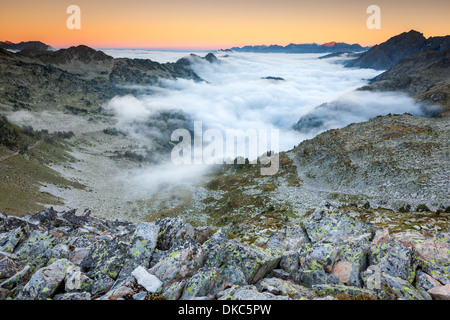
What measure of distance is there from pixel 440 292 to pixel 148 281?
1237 centimetres

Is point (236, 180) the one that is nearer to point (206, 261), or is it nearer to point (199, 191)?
point (199, 191)

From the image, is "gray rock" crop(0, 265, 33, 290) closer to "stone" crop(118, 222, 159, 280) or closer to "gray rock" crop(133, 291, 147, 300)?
"stone" crop(118, 222, 159, 280)

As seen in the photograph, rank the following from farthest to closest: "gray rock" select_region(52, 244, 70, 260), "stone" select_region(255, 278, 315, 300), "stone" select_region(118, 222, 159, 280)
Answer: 1. "gray rock" select_region(52, 244, 70, 260)
2. "stone" select_region(118, 222, 159, 280)
3. "stone" select_region(255, 278, 315, 300)

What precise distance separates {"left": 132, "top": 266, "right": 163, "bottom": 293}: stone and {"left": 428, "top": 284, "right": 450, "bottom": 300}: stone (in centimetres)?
1156

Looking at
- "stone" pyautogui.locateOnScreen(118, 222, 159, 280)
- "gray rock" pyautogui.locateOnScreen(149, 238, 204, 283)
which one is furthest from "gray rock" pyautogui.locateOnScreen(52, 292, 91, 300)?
"gray rock" pyautogui.locateOnScreen(149, 238, 204, 283)

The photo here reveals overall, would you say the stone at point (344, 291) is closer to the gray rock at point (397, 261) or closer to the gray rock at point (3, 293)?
the gray rock at point (397, 261)

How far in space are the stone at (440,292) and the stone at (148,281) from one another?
11561 millimetres

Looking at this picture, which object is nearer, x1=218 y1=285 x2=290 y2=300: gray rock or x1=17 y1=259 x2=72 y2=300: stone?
x1=218 y1=285 x2=290 y2=300: gray rock

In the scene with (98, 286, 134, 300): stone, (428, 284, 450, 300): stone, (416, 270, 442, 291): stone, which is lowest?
(98, 286, 134, 300): stone

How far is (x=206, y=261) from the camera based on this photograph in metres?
13.2

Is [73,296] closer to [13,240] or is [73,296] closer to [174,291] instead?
[174,291]

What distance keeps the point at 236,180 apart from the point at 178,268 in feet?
288

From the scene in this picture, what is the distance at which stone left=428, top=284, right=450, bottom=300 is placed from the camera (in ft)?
31.2

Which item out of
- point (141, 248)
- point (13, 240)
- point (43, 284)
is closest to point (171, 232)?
point (141, 248)
